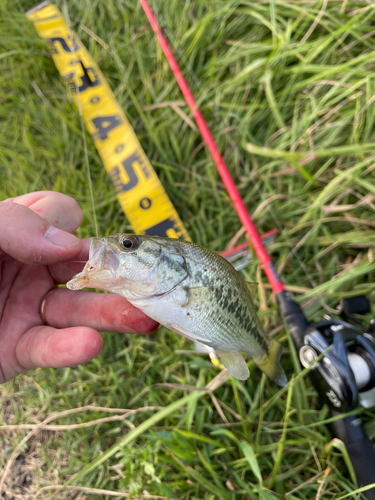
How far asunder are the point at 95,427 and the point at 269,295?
75.7 inches

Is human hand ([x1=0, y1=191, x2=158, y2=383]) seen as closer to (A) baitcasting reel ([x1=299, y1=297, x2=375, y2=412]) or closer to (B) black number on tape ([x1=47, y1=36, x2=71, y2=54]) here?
(A) baitcasting reel ([x1=299, y1=297, x2=375, y2=412])

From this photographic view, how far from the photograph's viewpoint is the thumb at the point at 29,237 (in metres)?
1.71

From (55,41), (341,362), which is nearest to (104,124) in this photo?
(55,41)

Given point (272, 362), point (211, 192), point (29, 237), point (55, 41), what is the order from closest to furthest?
1. point (29, 237)
2. point (272, 362)
3. point (211, 192)
4. point (55, 41)

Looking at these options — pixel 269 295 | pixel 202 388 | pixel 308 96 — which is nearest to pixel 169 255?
pixel 202 388

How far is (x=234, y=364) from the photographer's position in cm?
183

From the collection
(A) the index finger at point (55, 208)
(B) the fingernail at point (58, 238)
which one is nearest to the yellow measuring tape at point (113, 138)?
(A) the index finger at point (55, 208)

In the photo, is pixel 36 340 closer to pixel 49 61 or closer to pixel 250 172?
pixel 250 172

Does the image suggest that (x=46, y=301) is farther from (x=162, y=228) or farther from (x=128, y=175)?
(x=128, y=175)

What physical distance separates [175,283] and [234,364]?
65 cm

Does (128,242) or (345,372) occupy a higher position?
(128,242)

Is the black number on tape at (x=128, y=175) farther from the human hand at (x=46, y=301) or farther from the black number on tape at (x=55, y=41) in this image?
the black number on tape at (x=55, y=41)

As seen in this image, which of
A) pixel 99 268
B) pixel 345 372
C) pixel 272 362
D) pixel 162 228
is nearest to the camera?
pixel 99 268

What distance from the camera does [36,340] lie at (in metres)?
1.88
